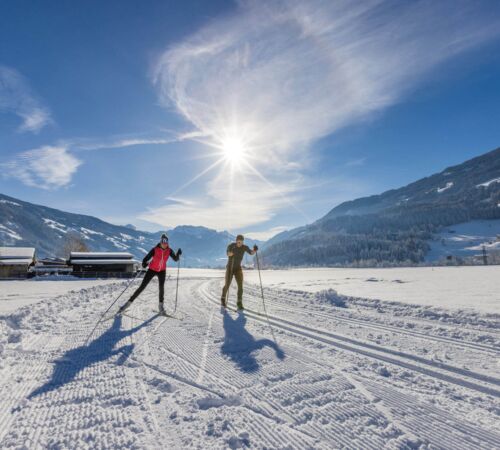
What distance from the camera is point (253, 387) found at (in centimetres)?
331

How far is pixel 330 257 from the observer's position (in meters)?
190

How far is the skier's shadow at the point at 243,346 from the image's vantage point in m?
4.11

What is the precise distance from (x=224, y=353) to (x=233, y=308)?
5.04 metres

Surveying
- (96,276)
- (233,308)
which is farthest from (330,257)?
(233,308)

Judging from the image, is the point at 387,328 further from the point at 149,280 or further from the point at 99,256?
the point at 99,256

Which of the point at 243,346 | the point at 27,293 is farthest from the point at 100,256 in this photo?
the point at 243,346

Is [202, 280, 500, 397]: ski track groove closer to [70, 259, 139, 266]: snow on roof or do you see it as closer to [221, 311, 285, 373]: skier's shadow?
[221, 311, 285, 373]: skier's shadow

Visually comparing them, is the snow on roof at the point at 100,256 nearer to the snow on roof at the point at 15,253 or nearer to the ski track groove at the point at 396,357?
the snow on roof at the point at 15,253

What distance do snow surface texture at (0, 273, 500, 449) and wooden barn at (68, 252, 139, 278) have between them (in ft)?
146

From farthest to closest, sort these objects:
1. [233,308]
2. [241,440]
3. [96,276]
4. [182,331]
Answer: [96,276], [233,308], [182,331], [241,440]

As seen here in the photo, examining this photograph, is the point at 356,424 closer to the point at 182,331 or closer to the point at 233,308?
the point at 182,331

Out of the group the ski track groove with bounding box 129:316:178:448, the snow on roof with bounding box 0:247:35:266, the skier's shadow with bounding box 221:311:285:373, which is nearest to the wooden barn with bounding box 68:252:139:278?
the snow on roof with bounding box 0:247:35:266

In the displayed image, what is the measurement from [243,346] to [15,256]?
57967 millimetres

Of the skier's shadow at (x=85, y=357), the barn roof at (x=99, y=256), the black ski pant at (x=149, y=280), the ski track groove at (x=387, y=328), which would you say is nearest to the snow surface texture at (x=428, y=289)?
the ski track groove at (x=387, y=328)
